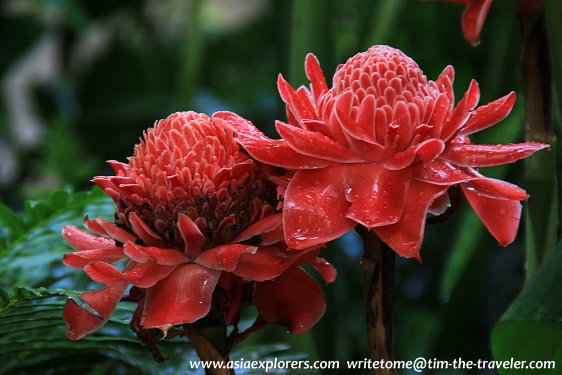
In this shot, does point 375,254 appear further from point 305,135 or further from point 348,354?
point 348,354

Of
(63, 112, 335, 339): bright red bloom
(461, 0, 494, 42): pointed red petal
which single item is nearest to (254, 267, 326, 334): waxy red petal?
(63, 112, 335, 339): bright red bloom

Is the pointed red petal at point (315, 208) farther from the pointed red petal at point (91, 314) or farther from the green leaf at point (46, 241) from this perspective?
the green leaf at point (46, 241)

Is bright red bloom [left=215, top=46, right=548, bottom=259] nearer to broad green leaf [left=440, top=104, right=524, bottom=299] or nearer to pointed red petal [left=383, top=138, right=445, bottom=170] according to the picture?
pointed red petal [left=383, top=138, right=445, bottom=170]

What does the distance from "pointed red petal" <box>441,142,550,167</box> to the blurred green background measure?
0.16 ft

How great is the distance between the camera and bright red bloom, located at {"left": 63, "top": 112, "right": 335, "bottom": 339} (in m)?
0.21

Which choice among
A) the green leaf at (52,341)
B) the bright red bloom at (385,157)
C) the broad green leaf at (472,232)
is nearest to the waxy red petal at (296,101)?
the bright red bloom at (385,157)

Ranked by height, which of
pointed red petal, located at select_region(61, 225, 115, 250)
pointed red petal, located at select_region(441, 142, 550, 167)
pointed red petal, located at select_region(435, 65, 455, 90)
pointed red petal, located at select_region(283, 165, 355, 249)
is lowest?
pointed red petal, located at select_region(61, 225, 115, 250)

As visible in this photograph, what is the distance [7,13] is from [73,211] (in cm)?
75

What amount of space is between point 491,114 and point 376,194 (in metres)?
0.05

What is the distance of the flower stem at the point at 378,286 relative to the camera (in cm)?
22

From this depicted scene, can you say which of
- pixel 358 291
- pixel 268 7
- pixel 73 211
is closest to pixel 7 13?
pixel 268 7

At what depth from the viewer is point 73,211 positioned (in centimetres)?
36

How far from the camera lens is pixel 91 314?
9.2 inches

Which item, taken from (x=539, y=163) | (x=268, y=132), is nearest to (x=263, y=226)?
(x=539, y=163)
